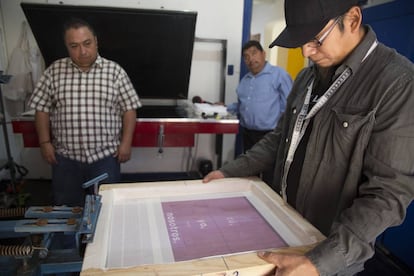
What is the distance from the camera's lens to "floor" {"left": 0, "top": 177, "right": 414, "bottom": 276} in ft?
6.10

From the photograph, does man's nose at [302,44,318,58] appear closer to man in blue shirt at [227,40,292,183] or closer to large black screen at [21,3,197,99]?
large black screen at [21,3,197,99]

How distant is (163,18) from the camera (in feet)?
7.74

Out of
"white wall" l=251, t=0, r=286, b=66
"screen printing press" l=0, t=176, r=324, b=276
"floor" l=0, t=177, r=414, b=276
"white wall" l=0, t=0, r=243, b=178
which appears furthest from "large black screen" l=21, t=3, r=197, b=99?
"white wall" l=251, t=0, r=286, b=66

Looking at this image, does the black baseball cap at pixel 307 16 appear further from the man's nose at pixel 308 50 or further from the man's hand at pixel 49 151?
the man's hand at pixel 49 151

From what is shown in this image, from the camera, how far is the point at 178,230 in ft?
2.69

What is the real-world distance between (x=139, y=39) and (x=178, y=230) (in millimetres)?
2135

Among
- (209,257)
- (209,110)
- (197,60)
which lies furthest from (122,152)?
(197,60)

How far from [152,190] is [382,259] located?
1822 mm

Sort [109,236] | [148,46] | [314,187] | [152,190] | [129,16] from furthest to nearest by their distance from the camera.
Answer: [148,46] < [129,16] < [152,190] < [314,187] < [109,236]

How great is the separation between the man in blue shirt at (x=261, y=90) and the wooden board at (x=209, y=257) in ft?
5.37

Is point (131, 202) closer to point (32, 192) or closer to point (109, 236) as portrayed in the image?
point (109, 236)

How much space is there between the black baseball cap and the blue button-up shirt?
1.82m

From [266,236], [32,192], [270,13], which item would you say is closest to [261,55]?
[266,236]

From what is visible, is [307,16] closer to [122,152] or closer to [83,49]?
[83,49]
